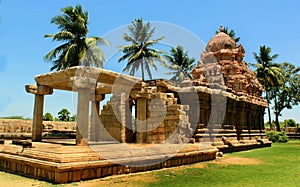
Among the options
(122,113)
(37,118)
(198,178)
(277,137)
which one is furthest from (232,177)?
(277,137)

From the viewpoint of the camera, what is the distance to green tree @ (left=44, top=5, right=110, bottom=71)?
19.6 metres

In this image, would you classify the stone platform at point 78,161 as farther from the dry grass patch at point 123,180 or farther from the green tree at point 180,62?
the green tree at point 180,62

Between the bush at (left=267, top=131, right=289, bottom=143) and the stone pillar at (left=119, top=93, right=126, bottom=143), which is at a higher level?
the stone pillar at (left=119, top=93, right=126, bottom=143)

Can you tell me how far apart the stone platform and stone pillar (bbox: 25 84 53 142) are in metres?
2.45

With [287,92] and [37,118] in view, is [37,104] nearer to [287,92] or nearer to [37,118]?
[37,118]

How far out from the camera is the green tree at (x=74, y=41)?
64.2 ft

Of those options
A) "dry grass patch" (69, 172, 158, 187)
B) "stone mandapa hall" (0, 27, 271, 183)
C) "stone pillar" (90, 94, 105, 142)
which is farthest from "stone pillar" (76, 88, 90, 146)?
"stone pillar" (90, 94, 105, 142)

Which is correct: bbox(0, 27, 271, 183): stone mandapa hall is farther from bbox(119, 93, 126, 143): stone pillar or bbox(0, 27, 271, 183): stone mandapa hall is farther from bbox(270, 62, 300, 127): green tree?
bbox(270, 62, 300, 127): green tree

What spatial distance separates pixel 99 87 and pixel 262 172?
24.5 feet

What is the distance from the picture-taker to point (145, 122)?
40.6ft

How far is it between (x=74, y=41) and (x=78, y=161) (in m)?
15.1

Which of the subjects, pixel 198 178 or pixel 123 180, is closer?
pixel 123 180

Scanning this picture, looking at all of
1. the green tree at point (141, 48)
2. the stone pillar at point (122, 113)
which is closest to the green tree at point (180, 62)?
the green tree at point (141, 48)

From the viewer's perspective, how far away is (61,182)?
6.16 meters
